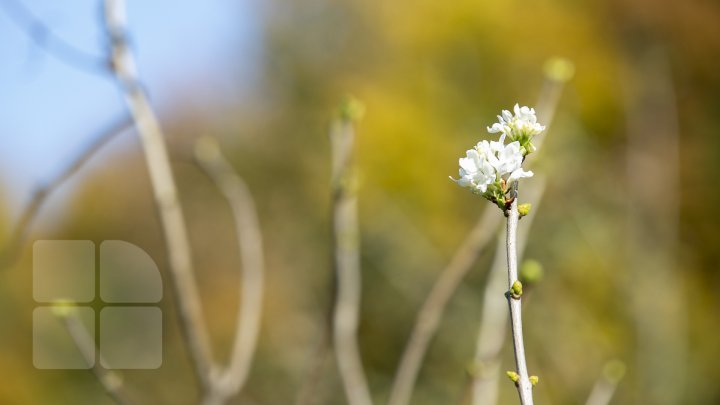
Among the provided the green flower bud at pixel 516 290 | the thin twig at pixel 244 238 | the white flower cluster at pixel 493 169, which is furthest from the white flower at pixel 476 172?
the thin twig at pixel 244 238

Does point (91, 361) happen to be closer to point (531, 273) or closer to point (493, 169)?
point (531, 273)

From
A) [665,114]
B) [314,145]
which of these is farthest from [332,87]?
[665,114]

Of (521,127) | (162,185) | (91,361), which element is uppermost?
(162,185)

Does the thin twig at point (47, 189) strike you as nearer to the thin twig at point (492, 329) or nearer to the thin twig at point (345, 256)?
the thin twig at point (345, 256)

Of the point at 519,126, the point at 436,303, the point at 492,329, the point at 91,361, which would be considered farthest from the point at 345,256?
the point at 519,126

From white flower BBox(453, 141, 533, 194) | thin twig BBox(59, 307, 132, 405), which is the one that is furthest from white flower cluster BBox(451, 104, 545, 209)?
thin twig BBox(59, 307, 132, 405)

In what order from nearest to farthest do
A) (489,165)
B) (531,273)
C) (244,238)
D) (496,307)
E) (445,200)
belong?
(489,165) < (531,273) < (496,307) < (244,238) < (445,200)

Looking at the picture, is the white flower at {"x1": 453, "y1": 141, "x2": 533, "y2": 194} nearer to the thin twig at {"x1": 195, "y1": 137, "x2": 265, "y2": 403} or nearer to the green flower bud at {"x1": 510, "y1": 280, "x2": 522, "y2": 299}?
the green flower bud at {"x1": 510, "y1": 280, "x2": 522, "y2": 299}

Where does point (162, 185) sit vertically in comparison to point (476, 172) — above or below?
above
